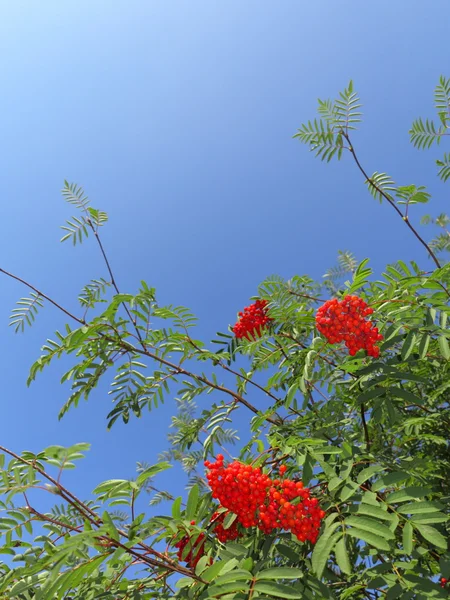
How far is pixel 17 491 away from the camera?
188cm

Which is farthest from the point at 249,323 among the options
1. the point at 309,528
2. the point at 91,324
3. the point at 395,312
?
the point at 309,528

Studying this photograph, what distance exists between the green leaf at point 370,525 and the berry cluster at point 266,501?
0.24 m

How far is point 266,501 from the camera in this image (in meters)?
2.22

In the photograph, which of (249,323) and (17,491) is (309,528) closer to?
(17,491)

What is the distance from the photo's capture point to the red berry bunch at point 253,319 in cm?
393

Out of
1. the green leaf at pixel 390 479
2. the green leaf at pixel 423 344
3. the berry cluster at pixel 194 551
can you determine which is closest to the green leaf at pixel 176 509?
the berry cluster at pixel 194 551

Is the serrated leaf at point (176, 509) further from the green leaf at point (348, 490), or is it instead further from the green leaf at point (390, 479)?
the green leaf at point (390, 479)

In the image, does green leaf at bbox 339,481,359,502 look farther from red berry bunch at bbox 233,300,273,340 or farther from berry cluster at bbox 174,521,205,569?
red berry bunch at bbox 233,300,273,340

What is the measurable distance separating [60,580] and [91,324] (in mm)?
1706

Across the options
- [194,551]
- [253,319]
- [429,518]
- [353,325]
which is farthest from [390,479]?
[253,319]

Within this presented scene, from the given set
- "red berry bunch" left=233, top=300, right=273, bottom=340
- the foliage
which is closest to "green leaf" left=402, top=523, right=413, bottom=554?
the foliage

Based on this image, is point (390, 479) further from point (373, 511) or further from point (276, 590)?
point (276, 590)

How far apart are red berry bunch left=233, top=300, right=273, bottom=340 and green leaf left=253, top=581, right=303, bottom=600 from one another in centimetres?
241

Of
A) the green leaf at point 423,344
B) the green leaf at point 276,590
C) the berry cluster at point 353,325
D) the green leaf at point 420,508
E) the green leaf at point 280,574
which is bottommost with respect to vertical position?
the green leaf at point 276,590
